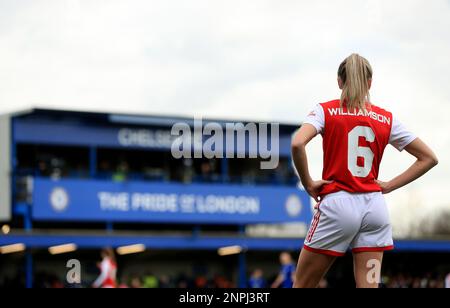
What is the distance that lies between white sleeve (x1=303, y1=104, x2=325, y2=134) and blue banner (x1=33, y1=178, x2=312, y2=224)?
114 feet

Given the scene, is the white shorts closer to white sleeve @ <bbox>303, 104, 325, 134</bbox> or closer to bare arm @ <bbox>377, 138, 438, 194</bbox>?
bare arm @ <bbox>377, 138, 438, 194</bbox>

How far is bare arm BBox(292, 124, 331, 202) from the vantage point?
5227mm

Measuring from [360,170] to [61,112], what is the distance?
3621 cm

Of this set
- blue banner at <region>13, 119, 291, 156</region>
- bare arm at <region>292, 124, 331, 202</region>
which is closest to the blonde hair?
bare arm at <region>292, 124, 331, 202</region>

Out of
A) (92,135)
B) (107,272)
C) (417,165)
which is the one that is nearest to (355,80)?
(417,165)

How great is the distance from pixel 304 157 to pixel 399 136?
0.68 m

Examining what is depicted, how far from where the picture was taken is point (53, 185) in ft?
130

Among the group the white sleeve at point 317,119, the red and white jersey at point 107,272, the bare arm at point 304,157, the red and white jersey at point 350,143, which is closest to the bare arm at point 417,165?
the red and white jersey at point 350,143

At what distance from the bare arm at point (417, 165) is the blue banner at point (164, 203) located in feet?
114

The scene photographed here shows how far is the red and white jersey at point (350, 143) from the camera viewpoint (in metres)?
5.42

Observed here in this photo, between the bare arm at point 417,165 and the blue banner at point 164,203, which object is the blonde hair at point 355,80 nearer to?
the bare arm at point 417,165

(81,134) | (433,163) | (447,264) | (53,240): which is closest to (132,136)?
(81,134)

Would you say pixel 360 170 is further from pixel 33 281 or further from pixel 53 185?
pixel 53 185
